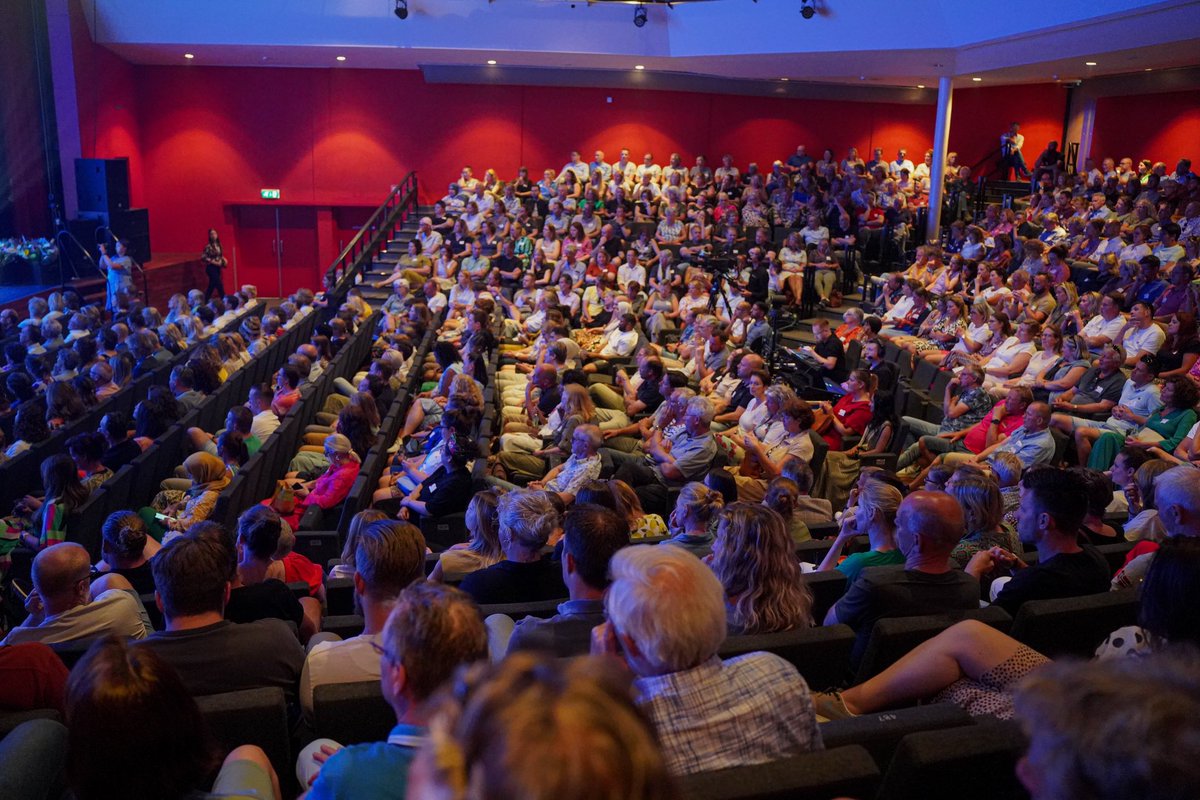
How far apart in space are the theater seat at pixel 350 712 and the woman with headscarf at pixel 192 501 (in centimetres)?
284

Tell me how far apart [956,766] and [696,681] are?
532 mm

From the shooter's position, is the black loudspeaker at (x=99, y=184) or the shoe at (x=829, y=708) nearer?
the shoe at (x=829, y=708)

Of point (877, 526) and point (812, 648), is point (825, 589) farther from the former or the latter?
point (812, 648)

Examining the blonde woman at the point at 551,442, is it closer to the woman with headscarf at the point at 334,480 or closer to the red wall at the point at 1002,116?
the woman with headscarf at the point at 334,480

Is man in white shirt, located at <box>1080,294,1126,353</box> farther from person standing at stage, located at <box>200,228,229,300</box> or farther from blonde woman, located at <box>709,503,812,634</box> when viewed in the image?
person standing at stage, located at <box>200,228,229,300</box>

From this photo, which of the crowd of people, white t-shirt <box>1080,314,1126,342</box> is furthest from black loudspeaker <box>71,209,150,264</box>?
white t-shirt <box>1080,314,1126,342</box>

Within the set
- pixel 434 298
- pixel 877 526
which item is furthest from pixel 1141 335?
pixel 434 298

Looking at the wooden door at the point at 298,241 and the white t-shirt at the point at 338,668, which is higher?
the wooden door at the point at 298,241

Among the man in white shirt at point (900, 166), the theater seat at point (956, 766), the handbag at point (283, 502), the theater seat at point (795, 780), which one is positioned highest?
the man in white shirt at point (900, 166)

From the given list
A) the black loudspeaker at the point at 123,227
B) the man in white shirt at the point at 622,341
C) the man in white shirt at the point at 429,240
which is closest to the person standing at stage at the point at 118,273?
the black loudspeaker at the point at 123,227

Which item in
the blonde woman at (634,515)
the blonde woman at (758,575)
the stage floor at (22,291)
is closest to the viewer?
the blonde woman at (758,575)

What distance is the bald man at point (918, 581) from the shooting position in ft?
9.16

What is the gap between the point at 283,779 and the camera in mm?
2391

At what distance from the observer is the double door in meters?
16.9
